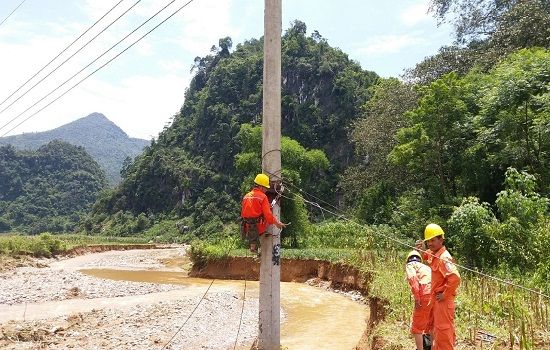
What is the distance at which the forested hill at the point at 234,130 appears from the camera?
73.4 metres

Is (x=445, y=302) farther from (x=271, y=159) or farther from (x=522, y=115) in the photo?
(x=522, y=115)

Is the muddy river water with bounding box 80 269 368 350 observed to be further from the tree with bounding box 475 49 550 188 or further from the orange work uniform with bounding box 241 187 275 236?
the tree with bounding box 475 49 550 188

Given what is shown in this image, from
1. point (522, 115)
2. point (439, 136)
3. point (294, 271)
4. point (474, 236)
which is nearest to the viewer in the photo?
point (474, 236)

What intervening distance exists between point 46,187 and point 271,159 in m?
105

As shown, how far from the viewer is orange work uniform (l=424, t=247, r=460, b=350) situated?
16.2ft

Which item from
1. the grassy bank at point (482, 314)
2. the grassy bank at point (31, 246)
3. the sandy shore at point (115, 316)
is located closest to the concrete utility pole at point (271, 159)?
the grassy bank at point (482, 314)

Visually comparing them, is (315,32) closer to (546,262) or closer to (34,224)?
(34,224)

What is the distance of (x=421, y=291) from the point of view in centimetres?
552

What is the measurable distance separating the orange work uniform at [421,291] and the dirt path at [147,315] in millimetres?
4732

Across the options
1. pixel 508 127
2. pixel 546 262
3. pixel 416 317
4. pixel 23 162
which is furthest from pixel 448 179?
pixel 23 162

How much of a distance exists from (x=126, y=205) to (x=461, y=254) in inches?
3276

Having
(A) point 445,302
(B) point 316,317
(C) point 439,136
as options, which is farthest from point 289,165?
(A) point 445,302

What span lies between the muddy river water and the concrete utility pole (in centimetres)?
470

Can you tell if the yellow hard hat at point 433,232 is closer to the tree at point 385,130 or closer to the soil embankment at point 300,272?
the soil embankment at point 300,272
